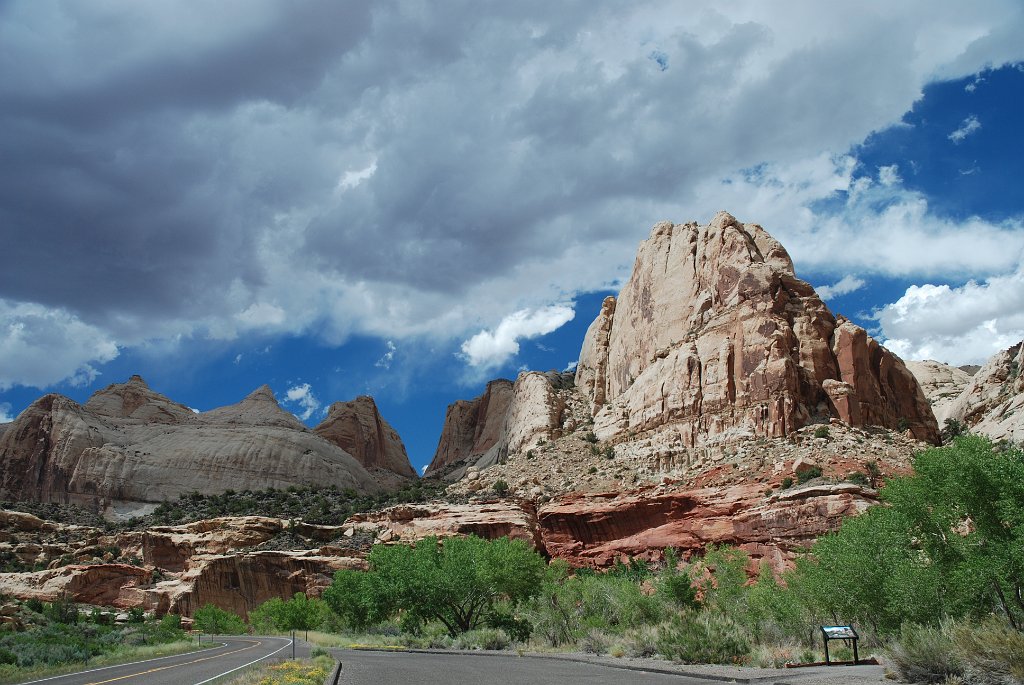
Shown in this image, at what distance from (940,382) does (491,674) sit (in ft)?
465

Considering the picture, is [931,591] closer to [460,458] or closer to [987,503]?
[987,503]

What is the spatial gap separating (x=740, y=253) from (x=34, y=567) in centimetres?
7470

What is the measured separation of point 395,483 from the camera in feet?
454

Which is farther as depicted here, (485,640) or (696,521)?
(696,521)

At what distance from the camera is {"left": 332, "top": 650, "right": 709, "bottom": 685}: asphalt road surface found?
17.6m

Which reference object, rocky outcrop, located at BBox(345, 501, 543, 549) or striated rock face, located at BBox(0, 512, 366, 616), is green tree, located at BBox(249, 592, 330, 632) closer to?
striated rock face, located at BBox(0, 512, 366, 616)

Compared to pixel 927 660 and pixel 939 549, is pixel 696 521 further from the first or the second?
pixel 927 660

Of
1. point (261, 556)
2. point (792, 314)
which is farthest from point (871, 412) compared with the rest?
point (261, 556)

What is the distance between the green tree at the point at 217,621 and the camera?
64188mm

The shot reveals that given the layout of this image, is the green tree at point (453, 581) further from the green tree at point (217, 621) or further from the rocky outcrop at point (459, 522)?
the green tree at point (217, 621)

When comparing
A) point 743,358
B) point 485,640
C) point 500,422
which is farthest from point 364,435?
point 485,640

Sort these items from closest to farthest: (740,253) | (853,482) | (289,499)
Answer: (853,482) < (740,253) < (289,499)

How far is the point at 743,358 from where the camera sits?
225 feet

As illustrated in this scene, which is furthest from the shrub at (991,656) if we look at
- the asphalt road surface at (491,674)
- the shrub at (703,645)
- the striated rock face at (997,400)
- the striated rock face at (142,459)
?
the striated rock face at (142,459)
